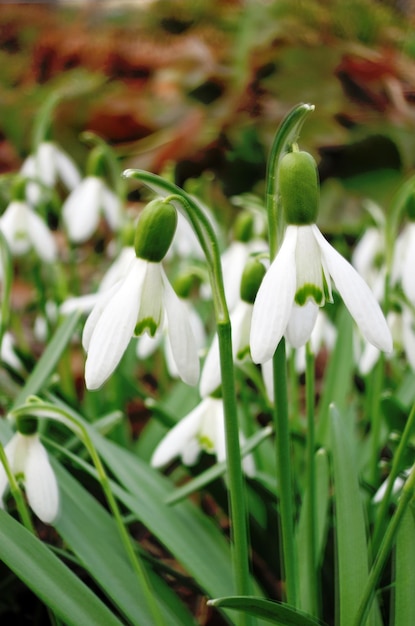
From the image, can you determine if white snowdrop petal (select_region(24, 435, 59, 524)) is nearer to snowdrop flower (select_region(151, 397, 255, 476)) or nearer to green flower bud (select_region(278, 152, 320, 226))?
snowdrop flower (select_region(151, 397, 255, 476))

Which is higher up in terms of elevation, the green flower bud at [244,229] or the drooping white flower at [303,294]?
the drooping white flower at [303,294]

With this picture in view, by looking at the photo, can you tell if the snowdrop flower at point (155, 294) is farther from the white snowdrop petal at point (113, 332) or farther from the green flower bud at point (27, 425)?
the green flower bud at point (27, 425)

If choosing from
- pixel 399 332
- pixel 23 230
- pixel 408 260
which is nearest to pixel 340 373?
pixel 399 332

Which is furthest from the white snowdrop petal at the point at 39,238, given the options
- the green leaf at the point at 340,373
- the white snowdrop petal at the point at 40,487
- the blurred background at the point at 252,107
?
the blurred background at the point at 252,107

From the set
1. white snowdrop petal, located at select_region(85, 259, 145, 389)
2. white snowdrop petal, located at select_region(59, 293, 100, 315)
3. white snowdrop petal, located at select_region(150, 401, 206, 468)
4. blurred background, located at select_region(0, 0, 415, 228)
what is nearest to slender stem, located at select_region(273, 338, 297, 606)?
white snowdrop petal, located at select_region(85, 259, 145, 389)

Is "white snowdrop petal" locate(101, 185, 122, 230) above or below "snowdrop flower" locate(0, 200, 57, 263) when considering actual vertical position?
below

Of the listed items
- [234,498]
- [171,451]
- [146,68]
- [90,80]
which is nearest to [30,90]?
[90,80]
